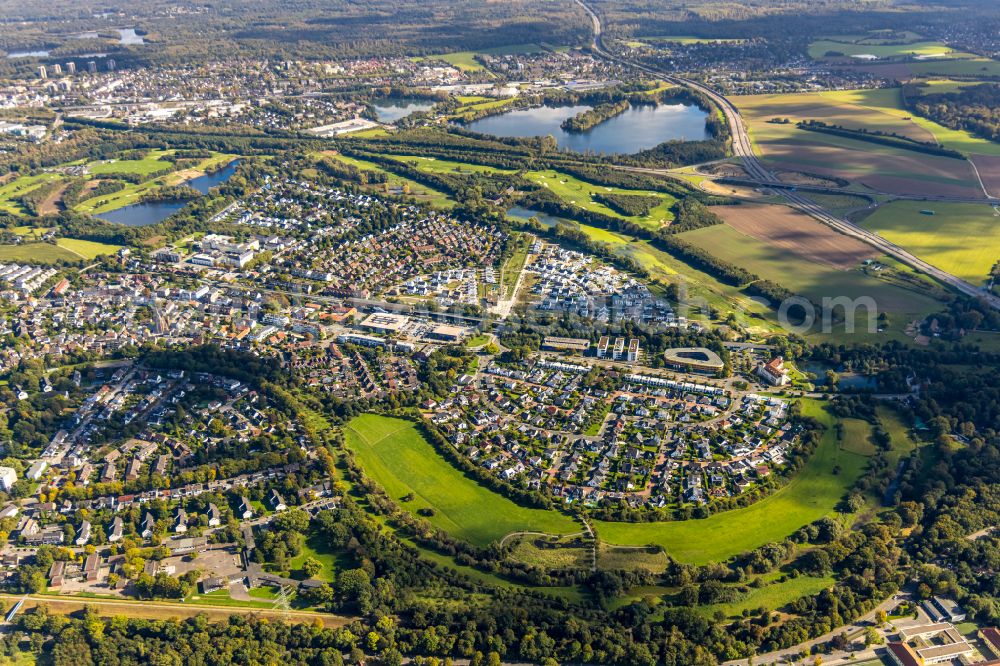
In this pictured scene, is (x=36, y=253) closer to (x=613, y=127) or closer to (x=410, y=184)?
(x=410, y=184)

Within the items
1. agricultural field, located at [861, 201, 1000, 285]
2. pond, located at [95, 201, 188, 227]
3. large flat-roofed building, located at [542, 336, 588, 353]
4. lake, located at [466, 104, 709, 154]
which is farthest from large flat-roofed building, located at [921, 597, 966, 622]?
lake, located at [466, 104, 709, 154]

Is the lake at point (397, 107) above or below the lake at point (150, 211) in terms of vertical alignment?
above

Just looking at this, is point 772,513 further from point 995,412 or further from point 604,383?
point 995,412

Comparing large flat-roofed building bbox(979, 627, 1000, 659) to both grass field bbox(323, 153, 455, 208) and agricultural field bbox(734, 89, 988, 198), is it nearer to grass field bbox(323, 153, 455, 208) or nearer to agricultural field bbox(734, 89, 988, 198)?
agricultural field bbox(734, 89, 988, 198)

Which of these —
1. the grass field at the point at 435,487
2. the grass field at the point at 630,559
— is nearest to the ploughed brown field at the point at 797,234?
the grass field at the point at 630,559

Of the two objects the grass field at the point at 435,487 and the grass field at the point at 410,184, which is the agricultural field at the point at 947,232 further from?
the grass field at the point at 435,487

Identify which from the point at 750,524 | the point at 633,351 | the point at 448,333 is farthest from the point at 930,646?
the point at 448,333

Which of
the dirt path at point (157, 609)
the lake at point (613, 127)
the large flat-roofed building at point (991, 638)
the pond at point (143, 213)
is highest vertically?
the lake at point (613, 127)
